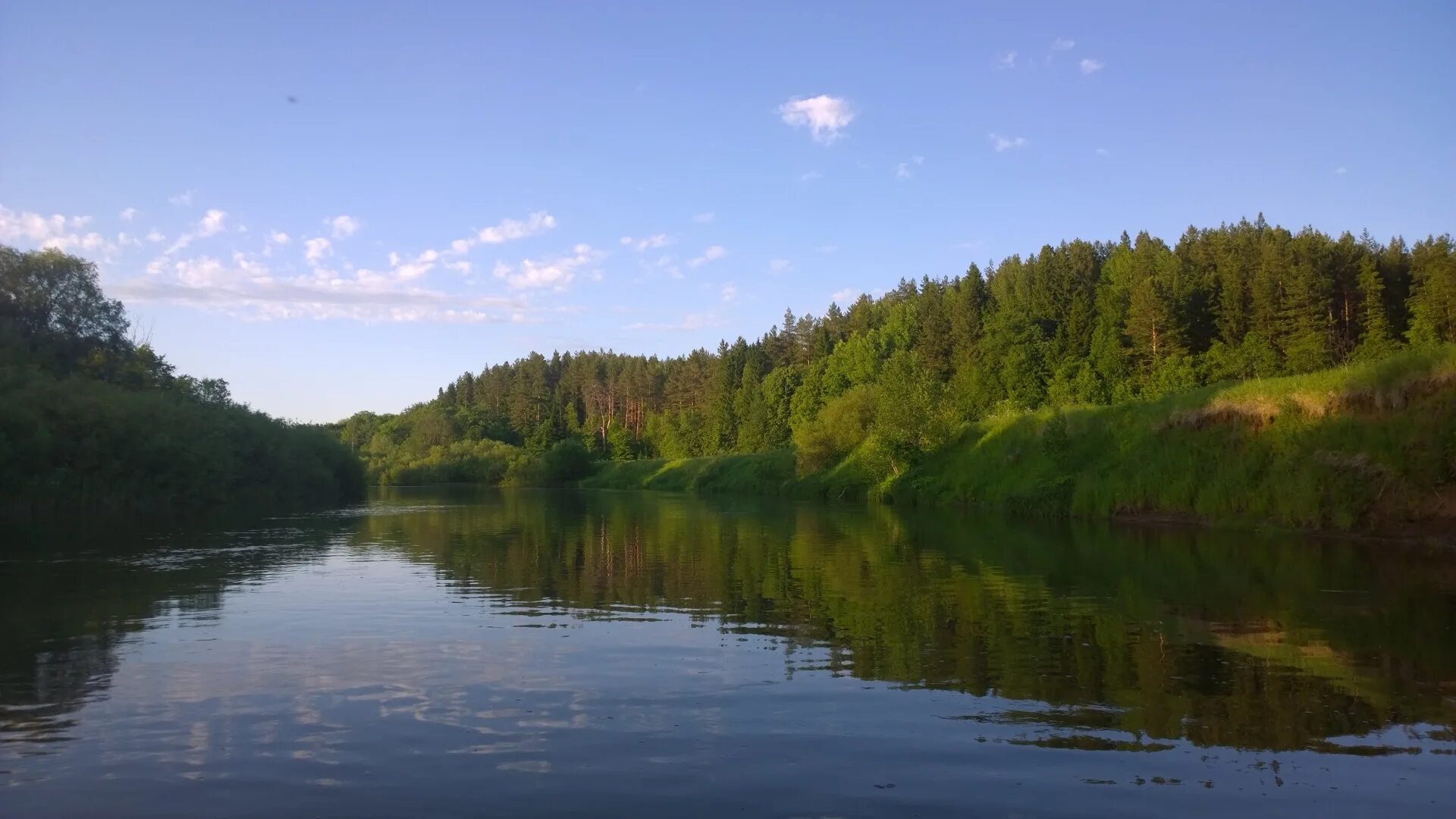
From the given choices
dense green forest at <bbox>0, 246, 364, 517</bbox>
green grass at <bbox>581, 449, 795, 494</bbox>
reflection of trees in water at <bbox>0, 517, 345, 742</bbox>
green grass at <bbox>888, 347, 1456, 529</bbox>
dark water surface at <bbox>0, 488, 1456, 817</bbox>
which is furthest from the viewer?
green grass at <bbox>581, 449, 795, 494</bbox>

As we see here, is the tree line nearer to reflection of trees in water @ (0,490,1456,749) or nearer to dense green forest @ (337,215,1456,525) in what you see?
dense green forest @ (337,215,1456,525)

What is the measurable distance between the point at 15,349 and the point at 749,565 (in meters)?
51.8

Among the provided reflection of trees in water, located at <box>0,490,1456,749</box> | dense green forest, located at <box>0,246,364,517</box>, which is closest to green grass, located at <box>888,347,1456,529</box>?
reflection of trees in water, located at <box>0,490,1456,749</box>

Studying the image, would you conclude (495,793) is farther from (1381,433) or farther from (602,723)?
(1381,433)

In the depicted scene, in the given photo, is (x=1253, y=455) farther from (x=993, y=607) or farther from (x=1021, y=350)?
(x=1021, y=350)

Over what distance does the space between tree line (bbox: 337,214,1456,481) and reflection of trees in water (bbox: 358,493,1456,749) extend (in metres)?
38.2

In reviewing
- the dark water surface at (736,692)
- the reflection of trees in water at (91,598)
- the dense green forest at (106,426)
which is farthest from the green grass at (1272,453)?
the dense green forest at (106,426)

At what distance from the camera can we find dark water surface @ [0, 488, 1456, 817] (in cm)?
749

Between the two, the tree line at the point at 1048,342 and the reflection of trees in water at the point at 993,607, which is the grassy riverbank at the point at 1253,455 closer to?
the reflection of trees in water at the point at 993,607

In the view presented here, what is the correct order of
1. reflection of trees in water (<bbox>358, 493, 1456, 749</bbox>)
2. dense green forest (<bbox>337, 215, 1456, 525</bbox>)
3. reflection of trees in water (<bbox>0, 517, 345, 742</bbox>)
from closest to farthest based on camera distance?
reflection of trees in water (<bbox>358, 493, 1456, 749</bbox>) < reflection of trees in water (<bbox>0, 517, 345, 742</bbox>) < dense green forest (<bbox>337, 215, 1456, 525</bbox>)

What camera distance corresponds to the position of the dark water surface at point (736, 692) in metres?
7.49

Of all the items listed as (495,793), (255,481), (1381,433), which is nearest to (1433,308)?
(1381,433)

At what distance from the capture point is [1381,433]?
29.4 meters

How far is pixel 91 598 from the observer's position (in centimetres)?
1786
